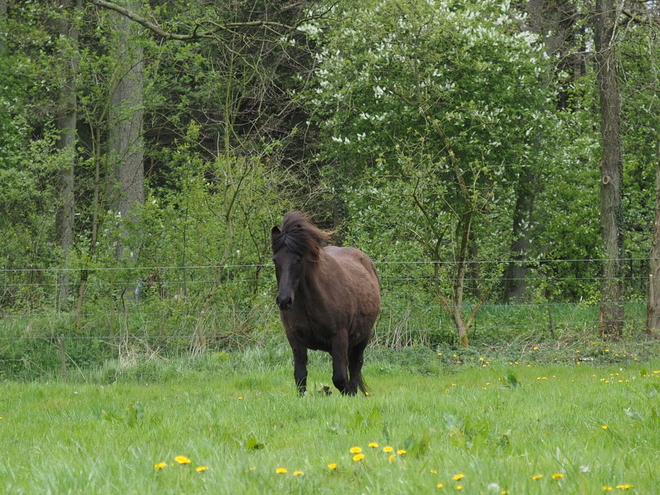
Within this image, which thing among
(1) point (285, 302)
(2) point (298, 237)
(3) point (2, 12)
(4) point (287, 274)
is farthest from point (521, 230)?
(3) point (2, 12)

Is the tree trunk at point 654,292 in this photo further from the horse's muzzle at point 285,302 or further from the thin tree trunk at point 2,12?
the thin tree trunk at point 2,12

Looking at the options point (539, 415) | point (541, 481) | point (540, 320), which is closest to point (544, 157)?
Answer: point (540, 320)

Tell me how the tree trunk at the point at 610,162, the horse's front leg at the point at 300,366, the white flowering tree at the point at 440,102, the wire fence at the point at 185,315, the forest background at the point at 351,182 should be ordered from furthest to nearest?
1. the white flowering tree at the point at 440,102
2. the tree trunk at the point at 610,162
3. the forest background at the point at 351,182
4. the wire fence at the point at 185,315
5. the horse's front leg at the point at 300,366

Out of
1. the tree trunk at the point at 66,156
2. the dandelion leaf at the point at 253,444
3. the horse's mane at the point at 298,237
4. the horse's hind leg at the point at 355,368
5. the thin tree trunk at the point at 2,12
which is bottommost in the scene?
the horse's hind leg at the point at 355,368

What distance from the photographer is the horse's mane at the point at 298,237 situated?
8.72m

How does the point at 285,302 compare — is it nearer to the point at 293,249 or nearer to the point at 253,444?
the point at 293,249

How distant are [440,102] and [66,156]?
915cm

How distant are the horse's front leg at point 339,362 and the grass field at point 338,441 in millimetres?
1122

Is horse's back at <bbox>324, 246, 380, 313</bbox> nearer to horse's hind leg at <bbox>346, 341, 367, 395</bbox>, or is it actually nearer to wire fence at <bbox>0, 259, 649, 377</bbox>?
horse's hind leg at <bbox>346, 341, 367, 395</bbox>

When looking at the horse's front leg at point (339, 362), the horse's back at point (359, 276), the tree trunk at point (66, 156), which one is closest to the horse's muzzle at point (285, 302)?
the horse's front leg at point (339, 362)

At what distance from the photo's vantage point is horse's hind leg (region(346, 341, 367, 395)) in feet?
32.8

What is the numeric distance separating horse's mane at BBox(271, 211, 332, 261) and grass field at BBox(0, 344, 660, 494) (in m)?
1.60

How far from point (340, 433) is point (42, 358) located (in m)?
8.66

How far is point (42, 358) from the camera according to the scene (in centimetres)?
1281
